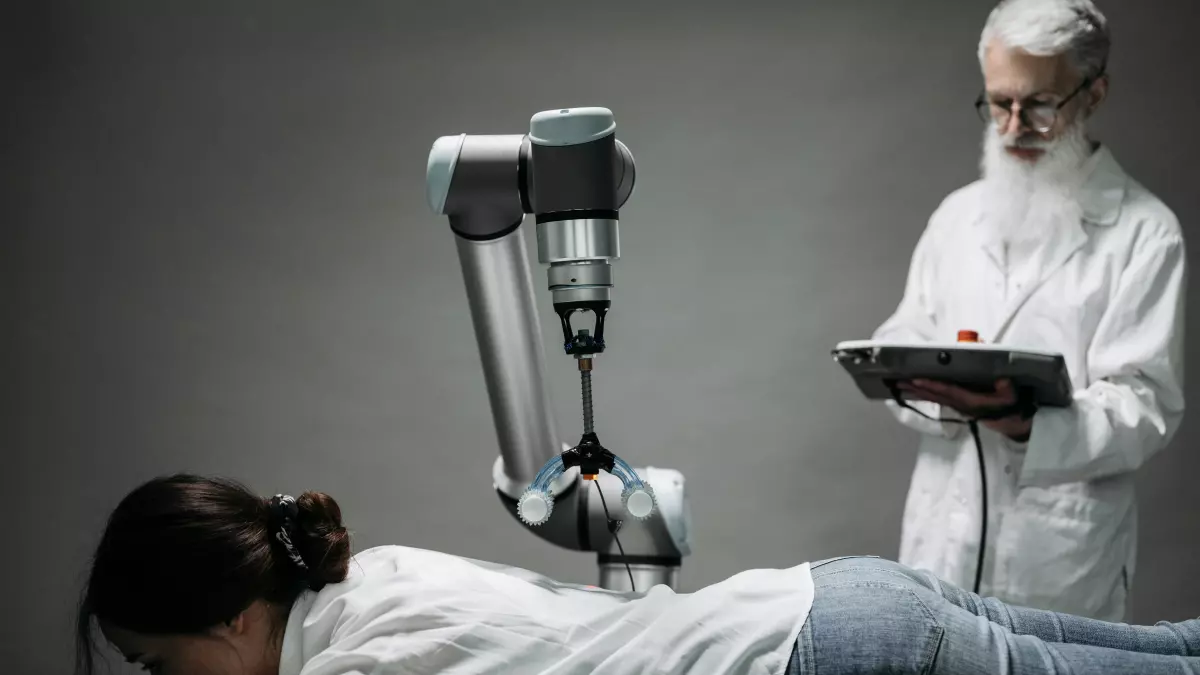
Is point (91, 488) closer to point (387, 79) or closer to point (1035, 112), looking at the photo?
point (387, 79)

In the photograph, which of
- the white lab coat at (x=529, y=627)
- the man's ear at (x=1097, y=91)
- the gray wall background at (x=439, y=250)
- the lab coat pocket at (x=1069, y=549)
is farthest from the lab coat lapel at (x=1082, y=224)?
the white lab coat at (x=529, y=627)

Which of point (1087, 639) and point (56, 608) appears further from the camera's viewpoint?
point (56, 608)

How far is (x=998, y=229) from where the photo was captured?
2107mm

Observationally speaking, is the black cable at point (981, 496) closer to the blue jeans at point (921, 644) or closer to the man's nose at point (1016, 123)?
the man's nose at point (1016, 123)

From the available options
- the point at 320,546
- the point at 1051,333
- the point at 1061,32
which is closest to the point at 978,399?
the point at 1051,333

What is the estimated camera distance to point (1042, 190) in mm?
2053

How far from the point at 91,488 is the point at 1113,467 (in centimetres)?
276

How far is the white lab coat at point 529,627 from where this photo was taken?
3.81 ft

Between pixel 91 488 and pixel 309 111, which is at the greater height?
pixel 309 111

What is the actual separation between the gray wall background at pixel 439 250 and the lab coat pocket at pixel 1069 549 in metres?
0.93

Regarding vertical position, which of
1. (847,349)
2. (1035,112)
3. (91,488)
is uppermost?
(1035,112)

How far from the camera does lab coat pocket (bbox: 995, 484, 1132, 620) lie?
6.20ft

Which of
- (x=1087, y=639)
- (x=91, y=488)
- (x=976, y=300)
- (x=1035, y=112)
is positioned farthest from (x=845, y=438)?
(x=91, y=488)

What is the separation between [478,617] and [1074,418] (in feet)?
3.75
